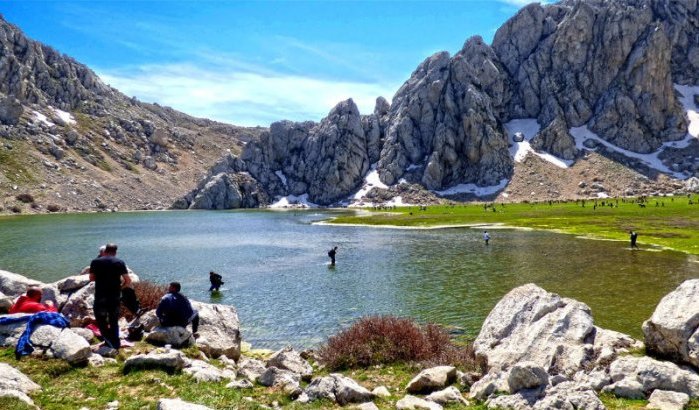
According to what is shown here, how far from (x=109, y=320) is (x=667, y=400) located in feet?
63.7

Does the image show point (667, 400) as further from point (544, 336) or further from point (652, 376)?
point (544, 336)

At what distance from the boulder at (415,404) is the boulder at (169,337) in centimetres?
1027

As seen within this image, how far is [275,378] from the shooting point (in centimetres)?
1623

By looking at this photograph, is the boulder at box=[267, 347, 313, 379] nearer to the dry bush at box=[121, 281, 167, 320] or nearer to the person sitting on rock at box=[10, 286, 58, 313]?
the person sitting on rock at box=[10, 286, 58, 313]

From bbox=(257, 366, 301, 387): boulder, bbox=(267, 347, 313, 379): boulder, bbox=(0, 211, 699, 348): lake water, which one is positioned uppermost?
bbox=(257, 366, 301, 387): boulder

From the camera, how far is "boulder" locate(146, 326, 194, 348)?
19.4 metres

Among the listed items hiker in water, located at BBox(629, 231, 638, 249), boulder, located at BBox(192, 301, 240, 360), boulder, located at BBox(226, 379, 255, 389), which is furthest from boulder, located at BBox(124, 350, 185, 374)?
hiker in water, located at BBox(629, 231, 638, 249)

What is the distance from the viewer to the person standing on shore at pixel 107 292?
58.3 feet

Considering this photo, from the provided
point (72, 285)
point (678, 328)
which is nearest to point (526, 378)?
point (678, 328)

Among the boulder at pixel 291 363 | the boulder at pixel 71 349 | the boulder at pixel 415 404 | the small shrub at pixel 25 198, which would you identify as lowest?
the boulder at pixel 291 363

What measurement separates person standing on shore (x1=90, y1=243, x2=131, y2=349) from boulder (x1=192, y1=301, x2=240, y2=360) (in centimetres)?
369

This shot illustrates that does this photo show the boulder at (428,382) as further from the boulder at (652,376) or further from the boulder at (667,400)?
the boulder at (667,400)

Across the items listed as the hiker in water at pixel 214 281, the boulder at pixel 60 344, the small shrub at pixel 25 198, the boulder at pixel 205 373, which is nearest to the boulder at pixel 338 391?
the boulder at pixel 205 373

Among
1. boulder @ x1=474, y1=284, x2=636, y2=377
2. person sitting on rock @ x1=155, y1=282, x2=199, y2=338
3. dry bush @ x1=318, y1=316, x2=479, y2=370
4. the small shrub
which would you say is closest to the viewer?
boulder @ x1=474, y1=284, x2=636, y2=377
